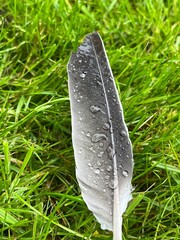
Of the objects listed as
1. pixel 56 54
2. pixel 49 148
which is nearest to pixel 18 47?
pixel 56 54

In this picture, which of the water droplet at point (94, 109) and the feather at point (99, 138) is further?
the water droplet at point (94, 109)

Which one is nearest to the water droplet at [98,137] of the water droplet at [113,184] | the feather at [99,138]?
the feather at [99,138]

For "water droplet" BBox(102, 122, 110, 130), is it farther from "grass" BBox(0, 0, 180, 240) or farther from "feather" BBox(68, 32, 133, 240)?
"grass" BBox(0, 0, 180, 240)

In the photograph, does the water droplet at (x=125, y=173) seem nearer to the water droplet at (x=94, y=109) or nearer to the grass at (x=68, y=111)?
the grass at (x=68, y=111)

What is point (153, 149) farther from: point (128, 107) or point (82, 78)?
point (82, 78)

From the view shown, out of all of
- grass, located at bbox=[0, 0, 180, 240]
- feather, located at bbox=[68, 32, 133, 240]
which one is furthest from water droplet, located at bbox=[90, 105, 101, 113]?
grass, located at bbox=[0, 0, 180, 240]
